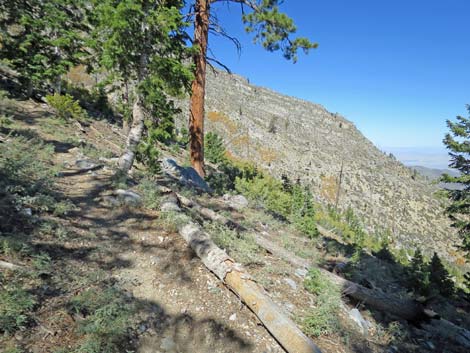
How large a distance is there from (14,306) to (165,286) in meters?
1.87

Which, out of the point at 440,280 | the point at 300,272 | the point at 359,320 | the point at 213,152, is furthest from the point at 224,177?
the point at 440,280

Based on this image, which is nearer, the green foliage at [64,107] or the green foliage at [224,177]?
the green foliage at [224,177]

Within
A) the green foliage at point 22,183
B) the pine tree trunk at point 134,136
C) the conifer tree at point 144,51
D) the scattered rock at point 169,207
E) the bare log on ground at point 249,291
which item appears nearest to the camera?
the bare log on ground at point 249,291

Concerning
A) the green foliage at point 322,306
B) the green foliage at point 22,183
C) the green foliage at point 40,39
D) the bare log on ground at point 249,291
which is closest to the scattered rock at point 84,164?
the green foliage at point 22,183

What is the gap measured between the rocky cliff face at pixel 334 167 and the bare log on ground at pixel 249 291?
54.7 metres

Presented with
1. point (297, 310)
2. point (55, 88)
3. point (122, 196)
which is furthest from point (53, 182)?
point (55, 88)

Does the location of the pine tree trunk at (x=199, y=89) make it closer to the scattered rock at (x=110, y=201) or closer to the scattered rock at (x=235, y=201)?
the scattered rock at (x=235, y=201)

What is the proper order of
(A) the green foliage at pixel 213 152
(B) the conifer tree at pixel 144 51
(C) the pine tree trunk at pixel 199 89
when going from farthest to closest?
(A) the green foliage at pixel 213 152, (C) the pine tree trunk at pixel 199 89, (B) the conifer tree at pixel 144 51

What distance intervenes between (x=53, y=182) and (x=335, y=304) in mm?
6572

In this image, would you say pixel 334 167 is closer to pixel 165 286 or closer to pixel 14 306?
pixel 165 286

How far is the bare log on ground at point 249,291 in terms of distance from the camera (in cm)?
350

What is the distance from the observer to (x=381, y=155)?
123000 millimetres

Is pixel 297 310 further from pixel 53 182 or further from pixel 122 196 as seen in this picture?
pixel 53 182

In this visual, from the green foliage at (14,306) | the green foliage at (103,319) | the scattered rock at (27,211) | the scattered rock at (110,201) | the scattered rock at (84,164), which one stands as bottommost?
the green foliage at (103,319)
